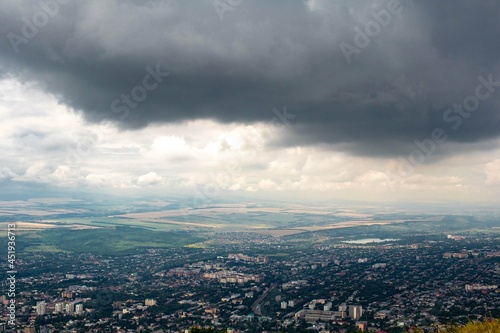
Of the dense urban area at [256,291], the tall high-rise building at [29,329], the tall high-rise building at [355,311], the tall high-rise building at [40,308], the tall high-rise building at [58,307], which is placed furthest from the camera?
the tall high-rise building at [58,307]

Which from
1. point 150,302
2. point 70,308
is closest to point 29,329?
point 70,308

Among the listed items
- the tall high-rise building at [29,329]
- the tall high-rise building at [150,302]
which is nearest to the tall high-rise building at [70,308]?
the tall high-rise building at [29,329]

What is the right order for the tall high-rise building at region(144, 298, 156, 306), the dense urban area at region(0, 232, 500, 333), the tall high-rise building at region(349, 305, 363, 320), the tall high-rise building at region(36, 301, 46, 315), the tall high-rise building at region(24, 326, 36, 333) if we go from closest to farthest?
the tall high-rise building at region(24, 326, 36, 333)
the dense urban area at region(0, 232, 500, 333)
the tall high-rise building at region(349, 305, 363, 320)
the tall high-rise building at region(36, 301, 46, 315)
the tall high-rise building at region(144, 298, 156, 306)

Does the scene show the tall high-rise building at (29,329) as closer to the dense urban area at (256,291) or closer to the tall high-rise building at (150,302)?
the dense urban area at (256,291)

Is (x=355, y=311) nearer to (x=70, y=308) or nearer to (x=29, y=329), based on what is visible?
(x=70, y=308)

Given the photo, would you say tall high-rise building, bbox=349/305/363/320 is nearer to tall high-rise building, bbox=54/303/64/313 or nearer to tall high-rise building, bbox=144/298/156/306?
tall high-rise building, bbox=144/298/156/306

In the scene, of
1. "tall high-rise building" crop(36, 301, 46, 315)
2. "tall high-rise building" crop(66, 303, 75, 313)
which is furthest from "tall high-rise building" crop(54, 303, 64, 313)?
"tall high-rise building" crop(36, 301, 46, 315)
